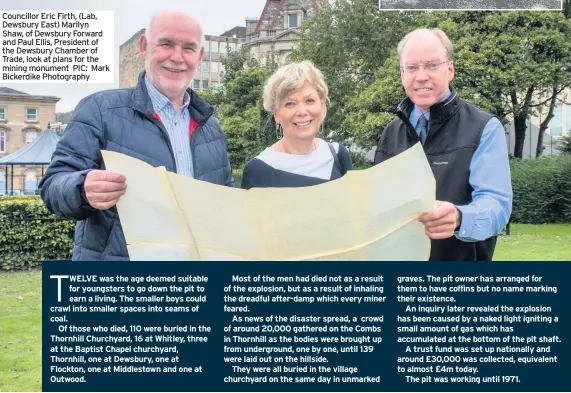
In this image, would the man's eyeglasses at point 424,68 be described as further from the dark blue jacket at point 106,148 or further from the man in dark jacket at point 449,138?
the dark blue jacket at point 106,148

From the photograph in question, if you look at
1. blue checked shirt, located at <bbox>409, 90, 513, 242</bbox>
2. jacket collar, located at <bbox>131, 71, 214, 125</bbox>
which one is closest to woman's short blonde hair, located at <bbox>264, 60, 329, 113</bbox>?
jacket collar, located at <bbox>131, 71, 214, 125</bbox>

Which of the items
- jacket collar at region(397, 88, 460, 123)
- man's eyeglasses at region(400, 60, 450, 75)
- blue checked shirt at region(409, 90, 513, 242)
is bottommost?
blue checked shirt at region(409, 90, 513, 242)

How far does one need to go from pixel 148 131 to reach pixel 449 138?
2.83ft

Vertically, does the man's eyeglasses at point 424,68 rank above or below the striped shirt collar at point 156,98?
above

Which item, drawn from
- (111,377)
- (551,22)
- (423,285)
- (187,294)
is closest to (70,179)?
(187,294)

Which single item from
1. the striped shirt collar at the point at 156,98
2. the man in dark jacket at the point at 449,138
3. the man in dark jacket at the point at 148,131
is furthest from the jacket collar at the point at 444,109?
the striped shirt collar at the point at 156,98

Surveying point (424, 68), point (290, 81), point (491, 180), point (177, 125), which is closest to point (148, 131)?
point (177, 125)

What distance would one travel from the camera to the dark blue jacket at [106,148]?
1.86 meters

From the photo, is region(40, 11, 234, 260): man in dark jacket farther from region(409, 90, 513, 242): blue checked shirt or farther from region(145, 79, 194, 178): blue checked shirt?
region(409, 90, 513, 242): blue checked shirt

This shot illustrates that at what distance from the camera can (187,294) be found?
1.88 m

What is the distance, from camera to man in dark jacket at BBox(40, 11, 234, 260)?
1.87 metres

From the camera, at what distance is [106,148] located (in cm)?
190

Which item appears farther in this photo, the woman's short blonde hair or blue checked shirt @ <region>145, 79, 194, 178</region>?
blue checked shirt @ <region>145, 79, 194, 178</region>

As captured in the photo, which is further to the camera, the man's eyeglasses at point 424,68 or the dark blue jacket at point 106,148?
the man's eyeglasses at point 424,68
